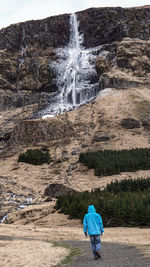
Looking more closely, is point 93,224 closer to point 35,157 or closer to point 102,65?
point 35,157

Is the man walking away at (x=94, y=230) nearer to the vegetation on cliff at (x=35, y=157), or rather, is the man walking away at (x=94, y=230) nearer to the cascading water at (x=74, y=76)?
the vegetation on cliff at (x=35, y=157)

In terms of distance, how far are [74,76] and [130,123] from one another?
31.4 metres

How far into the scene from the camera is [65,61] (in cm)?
8612

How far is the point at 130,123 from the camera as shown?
51625 millimetres

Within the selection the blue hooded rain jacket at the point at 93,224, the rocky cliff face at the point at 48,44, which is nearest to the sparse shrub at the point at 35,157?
the blue hooded rain jacket at the point at 93,224

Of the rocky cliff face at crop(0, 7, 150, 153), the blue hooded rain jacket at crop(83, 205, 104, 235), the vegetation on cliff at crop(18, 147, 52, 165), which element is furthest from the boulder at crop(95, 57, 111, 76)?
the blue hooded rain jacket at crop(83, 205, 104, 235)

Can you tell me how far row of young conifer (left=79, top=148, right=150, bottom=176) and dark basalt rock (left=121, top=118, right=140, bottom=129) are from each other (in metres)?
9.56

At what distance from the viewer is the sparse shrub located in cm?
4412

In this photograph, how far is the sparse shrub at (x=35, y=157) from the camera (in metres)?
44.1

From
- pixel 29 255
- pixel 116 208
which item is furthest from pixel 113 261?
pixel 116 208

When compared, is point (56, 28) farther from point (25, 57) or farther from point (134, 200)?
point (134, 200)

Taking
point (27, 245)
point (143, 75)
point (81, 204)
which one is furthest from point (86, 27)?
point (27, 245)

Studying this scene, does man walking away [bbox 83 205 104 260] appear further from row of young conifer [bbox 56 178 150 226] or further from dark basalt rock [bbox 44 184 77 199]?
dark basalt rock [bbox 44 184 77 199]

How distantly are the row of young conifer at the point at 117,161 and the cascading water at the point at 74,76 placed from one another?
28559 mm
